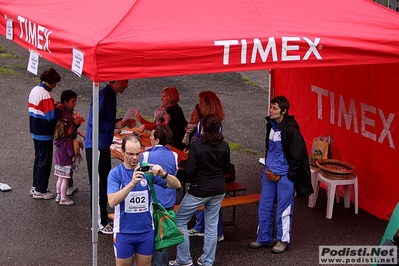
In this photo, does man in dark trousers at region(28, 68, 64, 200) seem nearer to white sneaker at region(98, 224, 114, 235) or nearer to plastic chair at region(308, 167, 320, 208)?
white sneaker at region(98, 224, 114, 235)

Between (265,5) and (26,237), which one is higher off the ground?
(265,5)

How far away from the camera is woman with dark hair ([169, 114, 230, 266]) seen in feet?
22.0

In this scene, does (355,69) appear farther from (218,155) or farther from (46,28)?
(46,28)

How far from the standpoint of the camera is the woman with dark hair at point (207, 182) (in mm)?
6691

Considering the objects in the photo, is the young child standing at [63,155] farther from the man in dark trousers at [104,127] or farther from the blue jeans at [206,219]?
the blue jeans at [206,219]

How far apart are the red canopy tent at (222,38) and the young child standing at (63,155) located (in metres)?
1.28

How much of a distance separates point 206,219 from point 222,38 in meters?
1.86

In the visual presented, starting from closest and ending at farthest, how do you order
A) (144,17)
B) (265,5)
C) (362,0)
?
(144,17) → (265,5) → (362,0)

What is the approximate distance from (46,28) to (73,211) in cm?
263

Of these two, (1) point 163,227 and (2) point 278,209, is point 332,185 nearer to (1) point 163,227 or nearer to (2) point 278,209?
(2) point 278,209

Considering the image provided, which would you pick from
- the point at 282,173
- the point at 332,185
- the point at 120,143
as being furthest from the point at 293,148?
the point at 120,143

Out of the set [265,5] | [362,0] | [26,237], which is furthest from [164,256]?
[362,0]

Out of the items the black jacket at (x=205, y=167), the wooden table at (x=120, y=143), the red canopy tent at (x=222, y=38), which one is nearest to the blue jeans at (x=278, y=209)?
the black jacket at (x=205, y=167)

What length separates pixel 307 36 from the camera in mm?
6512
